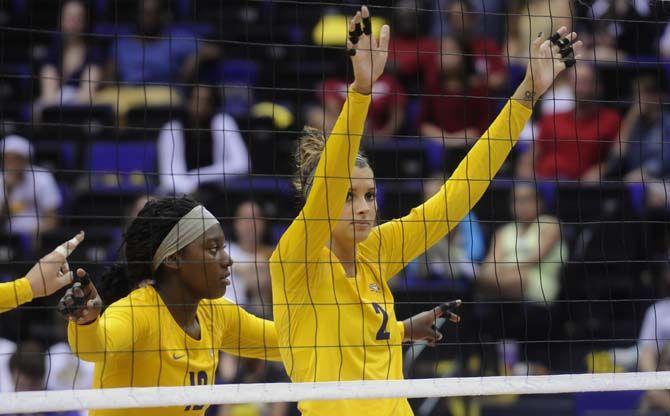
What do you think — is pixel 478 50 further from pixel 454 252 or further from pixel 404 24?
pixel 454 252

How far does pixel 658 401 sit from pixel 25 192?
4.93 metres

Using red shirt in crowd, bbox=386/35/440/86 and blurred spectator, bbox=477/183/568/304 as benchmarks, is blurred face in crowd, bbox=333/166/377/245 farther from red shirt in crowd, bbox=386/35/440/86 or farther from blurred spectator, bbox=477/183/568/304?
red shirt in crowd, bbox=386/35/440/86

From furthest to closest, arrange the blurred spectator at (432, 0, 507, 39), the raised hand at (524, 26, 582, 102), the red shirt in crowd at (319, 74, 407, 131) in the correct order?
the blurred spectator at (432, 0, 507, 39)
the red shirt in crowd at (319, 74, 407, 131)
the raised hand at (524, 26, 582, 102)

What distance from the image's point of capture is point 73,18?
1021cm

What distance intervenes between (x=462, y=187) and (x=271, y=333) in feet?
3.42

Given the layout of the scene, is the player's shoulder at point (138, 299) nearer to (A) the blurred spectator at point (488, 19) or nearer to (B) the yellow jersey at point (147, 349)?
(B) the yellow jersey at point (147, 349)

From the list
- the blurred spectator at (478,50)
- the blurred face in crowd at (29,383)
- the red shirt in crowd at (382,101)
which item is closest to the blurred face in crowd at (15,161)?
the blurred face in crowd at (29,383)

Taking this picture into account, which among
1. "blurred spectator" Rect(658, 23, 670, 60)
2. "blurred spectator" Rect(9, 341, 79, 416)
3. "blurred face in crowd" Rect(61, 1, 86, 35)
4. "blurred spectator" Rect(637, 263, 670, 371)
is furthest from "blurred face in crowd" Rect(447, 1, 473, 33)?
"blurred spectator" Rect(9, 341, 79, 416)

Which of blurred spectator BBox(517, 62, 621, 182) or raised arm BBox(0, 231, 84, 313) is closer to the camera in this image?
raised arm BBox(0, 231, 84, 313)

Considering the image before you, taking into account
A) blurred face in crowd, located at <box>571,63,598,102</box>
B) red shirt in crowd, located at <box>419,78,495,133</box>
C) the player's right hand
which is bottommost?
the player's right hand

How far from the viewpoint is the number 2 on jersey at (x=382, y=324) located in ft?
15.2

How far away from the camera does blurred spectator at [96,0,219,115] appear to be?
9.98m

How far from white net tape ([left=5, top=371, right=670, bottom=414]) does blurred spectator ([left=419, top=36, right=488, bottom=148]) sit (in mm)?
4530

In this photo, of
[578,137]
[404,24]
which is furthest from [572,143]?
[404,24]
